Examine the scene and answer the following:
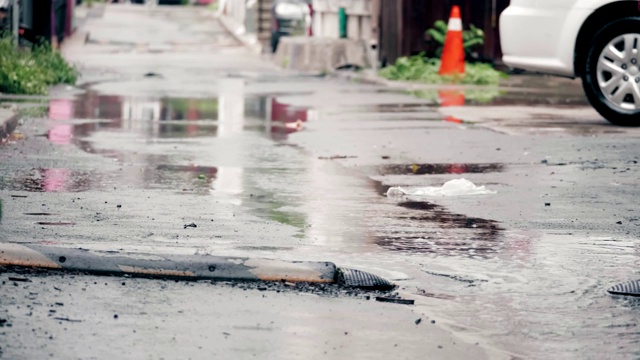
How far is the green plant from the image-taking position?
2195 centimetres

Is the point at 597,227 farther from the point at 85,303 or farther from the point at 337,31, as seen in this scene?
the point at 337,31

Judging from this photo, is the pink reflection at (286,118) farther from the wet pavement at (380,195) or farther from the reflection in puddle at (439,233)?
the reflection in puddle at (439,233)

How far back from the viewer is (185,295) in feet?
19.6

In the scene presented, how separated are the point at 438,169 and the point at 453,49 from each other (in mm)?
10160

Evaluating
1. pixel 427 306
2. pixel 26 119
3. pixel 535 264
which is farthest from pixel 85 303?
pixel 26 119

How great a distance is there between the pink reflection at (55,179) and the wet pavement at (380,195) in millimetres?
33

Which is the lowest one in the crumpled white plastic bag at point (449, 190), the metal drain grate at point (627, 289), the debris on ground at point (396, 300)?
the crumpled white plastic bag at point (449, 190)

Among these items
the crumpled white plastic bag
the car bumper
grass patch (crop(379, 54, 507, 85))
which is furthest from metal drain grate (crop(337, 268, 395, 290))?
grass patch (crop(379, 54, 507, 85))

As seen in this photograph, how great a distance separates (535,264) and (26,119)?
320 inches

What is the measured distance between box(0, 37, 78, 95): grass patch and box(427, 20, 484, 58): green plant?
5174 millimetres

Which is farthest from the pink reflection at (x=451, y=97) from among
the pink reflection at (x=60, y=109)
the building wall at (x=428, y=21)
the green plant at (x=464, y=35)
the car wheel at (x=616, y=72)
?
the pink reflection at (x=60, y=109)

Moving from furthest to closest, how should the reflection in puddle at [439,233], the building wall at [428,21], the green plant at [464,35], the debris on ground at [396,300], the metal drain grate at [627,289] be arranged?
the building wall at [428,21]
the green plant at [464,35]
the reflection in puddle at [439,233]
the metal drain grate at [627,289]
the debris on ground at [396,300]

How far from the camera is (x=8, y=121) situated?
500 inches

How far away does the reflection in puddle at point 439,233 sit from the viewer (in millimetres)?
7320
